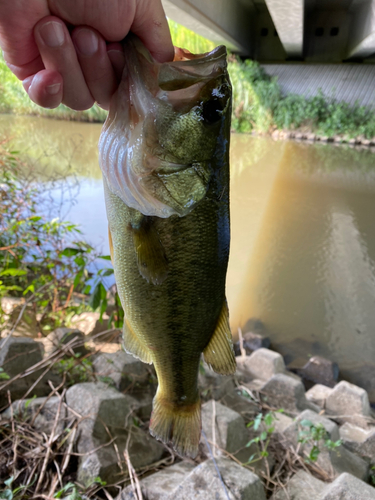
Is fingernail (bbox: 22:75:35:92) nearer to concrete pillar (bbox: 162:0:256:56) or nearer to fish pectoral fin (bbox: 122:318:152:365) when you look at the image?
fish pectoral fin (bbox: 122:318:152:365)

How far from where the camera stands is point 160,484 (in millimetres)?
1777

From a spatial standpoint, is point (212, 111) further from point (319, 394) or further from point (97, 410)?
point (319, 394)

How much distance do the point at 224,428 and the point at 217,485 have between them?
0.53 meters

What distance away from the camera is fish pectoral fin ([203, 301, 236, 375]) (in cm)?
125

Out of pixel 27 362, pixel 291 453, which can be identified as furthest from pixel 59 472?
pixel 291 453

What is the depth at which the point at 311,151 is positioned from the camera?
14242mm

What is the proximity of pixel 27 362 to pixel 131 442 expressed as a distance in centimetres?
94

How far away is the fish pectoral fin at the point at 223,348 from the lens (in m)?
1.25

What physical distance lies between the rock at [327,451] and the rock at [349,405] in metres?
0.78

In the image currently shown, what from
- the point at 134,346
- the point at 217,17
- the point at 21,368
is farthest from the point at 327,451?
the point at 217,17

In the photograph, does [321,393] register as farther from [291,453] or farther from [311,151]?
[311,151]

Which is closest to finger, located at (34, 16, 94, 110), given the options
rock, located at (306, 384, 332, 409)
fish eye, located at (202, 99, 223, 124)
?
fish eye, located at (202, 99, 223, 124)

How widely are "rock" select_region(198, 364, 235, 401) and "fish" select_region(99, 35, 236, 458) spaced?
4.81 ft

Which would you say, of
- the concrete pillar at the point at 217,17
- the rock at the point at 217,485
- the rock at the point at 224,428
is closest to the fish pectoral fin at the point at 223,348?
the rock at the point at 217,485
